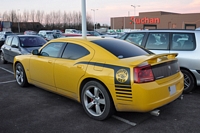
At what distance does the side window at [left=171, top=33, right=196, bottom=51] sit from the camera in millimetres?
5656

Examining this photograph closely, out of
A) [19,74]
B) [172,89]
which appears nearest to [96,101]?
[172,89]

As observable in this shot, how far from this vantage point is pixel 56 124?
3945 millimetres

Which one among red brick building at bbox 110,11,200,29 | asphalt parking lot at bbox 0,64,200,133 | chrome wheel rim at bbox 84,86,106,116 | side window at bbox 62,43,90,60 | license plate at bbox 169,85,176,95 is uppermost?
red brick building at bbox 110,11,200,29

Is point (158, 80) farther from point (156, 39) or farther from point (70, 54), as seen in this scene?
point (156, 39)

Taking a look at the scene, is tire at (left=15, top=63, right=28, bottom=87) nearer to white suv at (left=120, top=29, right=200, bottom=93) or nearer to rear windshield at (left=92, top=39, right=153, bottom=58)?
rear windshield at (left=92, top=39, right=153, bottom=58)

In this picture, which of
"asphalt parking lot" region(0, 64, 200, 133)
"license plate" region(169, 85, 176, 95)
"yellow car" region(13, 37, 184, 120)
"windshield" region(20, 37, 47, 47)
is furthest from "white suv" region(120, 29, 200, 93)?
"windshield" region(20, 37, 47, 47)

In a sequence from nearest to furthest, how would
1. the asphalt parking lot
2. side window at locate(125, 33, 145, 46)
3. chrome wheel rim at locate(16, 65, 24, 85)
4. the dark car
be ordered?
the asphalt parking lot → chrome wheel rim at locate(16, 65, 24, 85) → side window at locate(125, 33, 145, 46) → the dark car

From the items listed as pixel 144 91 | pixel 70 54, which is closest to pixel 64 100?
pixel 70 54

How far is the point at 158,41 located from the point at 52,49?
294 cm

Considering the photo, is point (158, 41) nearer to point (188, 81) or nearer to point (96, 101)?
point (188, 81)

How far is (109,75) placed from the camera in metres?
3.75

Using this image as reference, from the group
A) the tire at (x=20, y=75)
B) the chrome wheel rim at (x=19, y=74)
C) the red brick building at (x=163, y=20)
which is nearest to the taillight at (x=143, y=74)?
the tire at (x=20, y=75)

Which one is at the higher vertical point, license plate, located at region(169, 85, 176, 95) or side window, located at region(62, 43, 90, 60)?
side window, located at region(62, 43, 90, 60)

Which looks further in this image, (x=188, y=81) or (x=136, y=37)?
(x=136, y=37)
